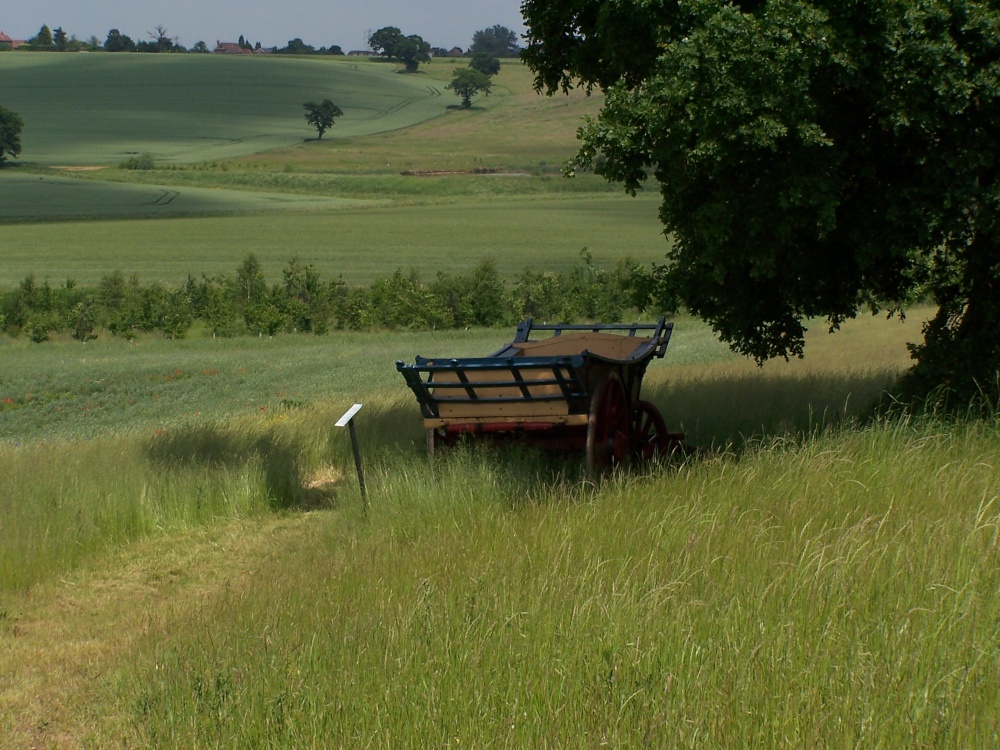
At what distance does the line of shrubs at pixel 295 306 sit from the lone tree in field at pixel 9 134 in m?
75.6

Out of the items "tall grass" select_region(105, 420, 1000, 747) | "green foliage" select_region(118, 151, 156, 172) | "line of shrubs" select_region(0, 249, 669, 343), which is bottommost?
"line of shrubs" select_region(0, 249, 669, 343)

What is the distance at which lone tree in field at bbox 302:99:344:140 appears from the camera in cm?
12525

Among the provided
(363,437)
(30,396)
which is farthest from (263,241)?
(363,437)

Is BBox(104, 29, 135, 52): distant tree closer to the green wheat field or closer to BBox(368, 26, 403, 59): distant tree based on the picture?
BBox(368, 26, 403, 59): distant tree

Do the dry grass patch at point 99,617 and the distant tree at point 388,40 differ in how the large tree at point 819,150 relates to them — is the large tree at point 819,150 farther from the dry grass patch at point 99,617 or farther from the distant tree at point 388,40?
the distant tree at point 388,40

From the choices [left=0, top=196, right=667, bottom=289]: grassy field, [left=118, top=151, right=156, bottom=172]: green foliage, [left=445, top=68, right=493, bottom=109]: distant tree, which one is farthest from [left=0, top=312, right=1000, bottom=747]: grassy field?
[left=445, top=68, right=493, bottom=109]: distant tree

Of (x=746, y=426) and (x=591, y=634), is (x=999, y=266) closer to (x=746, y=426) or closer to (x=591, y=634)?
(x=746, y=426)

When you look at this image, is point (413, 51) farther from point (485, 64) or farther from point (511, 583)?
point (511, 583)

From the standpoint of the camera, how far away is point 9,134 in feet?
338

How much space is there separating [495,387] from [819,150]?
3054mm

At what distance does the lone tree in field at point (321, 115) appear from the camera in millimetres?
125250

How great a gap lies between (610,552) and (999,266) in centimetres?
442

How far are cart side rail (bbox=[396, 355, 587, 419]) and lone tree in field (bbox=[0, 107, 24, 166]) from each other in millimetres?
105163

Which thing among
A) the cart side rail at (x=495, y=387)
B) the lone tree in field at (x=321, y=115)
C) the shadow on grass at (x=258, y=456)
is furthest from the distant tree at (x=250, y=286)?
the lone tree in field at (x=321, y=115)
